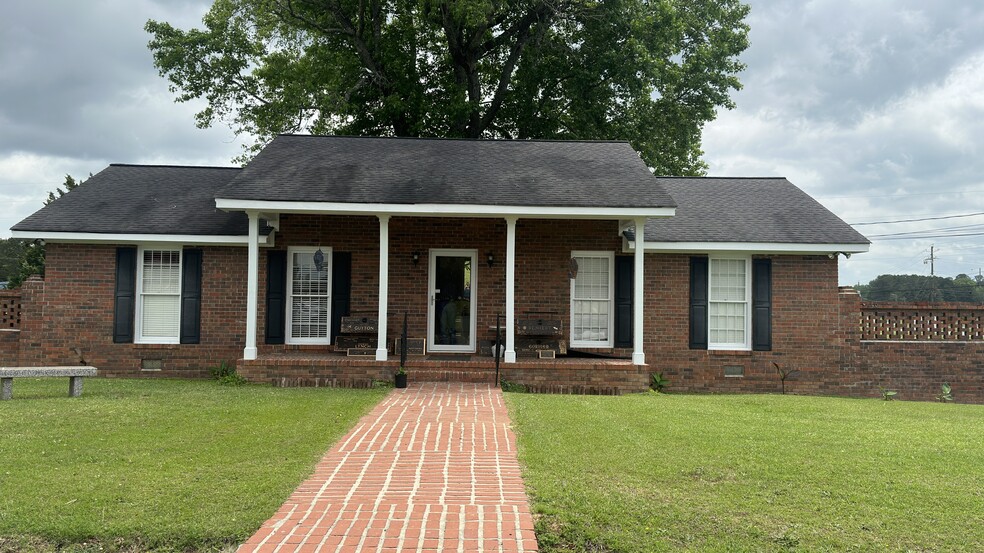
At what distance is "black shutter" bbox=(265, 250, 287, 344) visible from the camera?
1309cm

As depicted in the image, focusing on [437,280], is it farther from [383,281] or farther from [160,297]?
[160,297]

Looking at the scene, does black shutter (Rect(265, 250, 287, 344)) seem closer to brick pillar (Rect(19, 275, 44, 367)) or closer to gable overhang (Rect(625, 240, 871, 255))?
brick pillar (Rect(19, 275, 44, 367))

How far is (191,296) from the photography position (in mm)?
13016

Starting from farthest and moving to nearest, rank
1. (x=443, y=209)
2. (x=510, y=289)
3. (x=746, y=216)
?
(x=746, y=216) < (x=510, y=289) < (x=443, y=209)

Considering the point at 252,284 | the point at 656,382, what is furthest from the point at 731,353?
the point at 252,284

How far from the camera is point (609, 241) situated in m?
13.3

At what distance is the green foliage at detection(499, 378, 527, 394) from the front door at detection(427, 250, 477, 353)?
2.04 metres

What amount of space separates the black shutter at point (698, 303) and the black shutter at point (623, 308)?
1.18 metres

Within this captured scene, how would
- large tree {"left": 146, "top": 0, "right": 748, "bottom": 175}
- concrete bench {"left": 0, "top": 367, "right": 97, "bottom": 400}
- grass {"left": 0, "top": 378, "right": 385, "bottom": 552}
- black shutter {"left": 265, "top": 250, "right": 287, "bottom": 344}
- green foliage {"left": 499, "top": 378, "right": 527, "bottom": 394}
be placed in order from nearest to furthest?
grass {"left": 0, "top": 378, "right": 385, "bottom": 552}, concrete bench {"left": 0, "top": 367, "right": 97, "bottom": 400}, green foliage {"left": 499, "top": 378, "right": 527, "bottom": 394}, black shutter {"left": 265, "top": 250, "right": 287, "bottom": 344}, large tree {"left": 146, "top": 0, "right": 748, "bottom": 175}

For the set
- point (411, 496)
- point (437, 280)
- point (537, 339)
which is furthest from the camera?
point (437, 280)

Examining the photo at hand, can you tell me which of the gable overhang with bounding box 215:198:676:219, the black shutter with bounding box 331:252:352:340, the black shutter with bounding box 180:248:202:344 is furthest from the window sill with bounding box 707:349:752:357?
the black shutter with bounding box 180:248:202:344

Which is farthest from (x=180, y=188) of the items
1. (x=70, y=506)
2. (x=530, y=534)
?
(x=530, y=534)

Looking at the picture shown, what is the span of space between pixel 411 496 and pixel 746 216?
10.7 meters

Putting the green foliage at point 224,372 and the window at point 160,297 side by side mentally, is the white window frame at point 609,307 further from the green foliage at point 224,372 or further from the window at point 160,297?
the window at point 160,297
